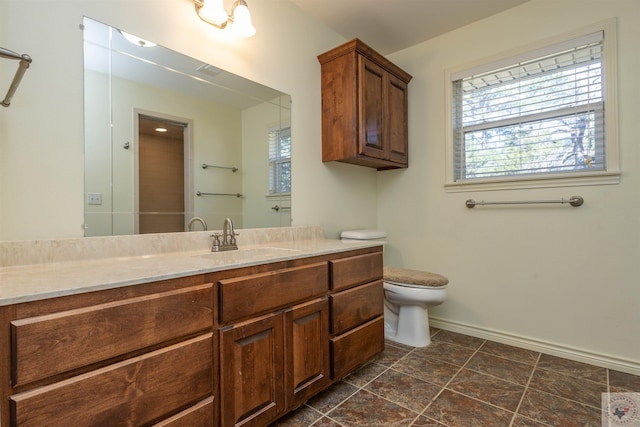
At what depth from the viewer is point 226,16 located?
1.71 m

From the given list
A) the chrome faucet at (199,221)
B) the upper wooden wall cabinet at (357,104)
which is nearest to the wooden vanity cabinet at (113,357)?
the chrome faucet at (199,221)

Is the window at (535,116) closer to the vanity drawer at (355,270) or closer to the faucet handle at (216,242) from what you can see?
the vanity drawer at (355,270)

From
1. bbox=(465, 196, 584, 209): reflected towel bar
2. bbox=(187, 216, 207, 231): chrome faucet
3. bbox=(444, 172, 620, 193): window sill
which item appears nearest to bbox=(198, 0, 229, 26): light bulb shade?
bbox=(187, 216, 207, 231): chrome faucet

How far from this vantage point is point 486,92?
2.44m

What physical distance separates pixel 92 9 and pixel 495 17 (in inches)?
104

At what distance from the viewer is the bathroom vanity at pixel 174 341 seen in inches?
30.4

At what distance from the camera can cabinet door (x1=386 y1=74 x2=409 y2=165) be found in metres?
2.56

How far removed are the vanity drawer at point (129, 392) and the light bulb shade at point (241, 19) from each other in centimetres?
161

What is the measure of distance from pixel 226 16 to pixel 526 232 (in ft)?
8.03

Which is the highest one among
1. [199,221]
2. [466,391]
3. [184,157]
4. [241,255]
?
[184,157]

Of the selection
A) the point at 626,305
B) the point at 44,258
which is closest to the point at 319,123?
the point at 44,258

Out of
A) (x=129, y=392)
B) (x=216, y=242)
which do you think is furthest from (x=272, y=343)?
(x=216, y=242)

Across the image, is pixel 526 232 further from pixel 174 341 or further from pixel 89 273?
pixel 89 273

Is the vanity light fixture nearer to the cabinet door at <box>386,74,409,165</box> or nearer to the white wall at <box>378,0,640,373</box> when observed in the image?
the cabinet door at <box>386,74,409,165</box>
